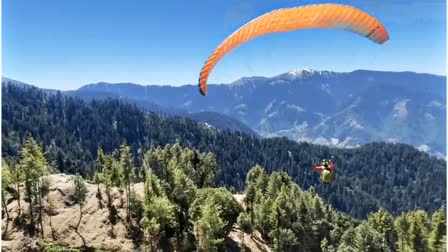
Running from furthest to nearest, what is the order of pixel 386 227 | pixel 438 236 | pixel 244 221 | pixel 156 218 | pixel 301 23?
pixel 386 227 → pixel 244 221 → pixel 438 236 → pixel 156 218 → pixel 301 23

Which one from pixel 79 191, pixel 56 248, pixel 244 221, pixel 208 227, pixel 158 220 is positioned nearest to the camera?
pixel 208 227

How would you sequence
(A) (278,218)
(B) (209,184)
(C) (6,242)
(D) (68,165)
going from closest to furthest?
(C) (6,242), (A) (278,218), (B) (209,184), (D) (68,165)

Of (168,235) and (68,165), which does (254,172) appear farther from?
(68,165)

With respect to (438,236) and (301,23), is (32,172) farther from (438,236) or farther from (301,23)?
(438,236)

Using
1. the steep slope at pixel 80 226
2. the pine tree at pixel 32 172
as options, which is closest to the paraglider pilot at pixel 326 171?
the steep slope at pixel 80 226

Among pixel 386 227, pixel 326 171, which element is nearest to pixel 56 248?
pixel 326 171

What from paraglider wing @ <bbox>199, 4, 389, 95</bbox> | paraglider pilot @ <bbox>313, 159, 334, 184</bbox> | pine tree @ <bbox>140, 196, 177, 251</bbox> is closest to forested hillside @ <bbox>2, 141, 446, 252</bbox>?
pine tree @ <bbox>140, 196, 177, 251</bbox>

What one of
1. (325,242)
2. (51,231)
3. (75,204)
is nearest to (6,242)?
(51,231)
